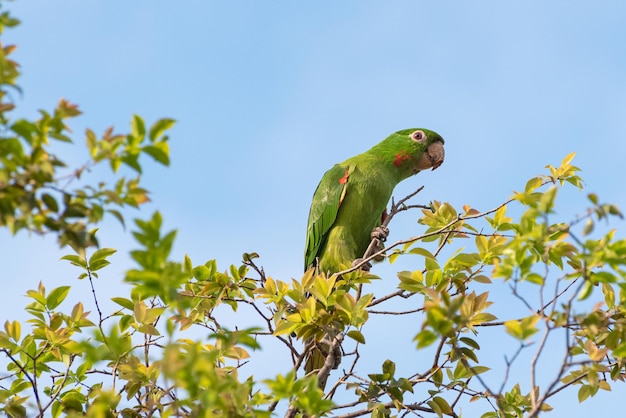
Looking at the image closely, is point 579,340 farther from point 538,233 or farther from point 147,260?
point 147,260

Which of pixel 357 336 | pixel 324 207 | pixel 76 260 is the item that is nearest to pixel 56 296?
pixel 76 260

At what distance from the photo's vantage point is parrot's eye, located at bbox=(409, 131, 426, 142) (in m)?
6.54

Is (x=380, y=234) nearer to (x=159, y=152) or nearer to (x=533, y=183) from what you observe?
(x=533, y=183)

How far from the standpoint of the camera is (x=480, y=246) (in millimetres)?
4070

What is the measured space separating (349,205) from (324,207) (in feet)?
0.72

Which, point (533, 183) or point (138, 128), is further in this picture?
point (533, 183)

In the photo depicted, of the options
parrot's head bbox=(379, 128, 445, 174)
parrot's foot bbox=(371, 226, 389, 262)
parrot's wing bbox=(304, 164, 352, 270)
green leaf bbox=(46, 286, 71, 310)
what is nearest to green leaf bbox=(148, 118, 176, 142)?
green leaf bbox=(46, 286, 71, 310)

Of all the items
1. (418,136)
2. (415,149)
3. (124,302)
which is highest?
(418,136)

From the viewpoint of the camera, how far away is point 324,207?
19.9 ft

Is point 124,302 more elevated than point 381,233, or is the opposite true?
point 381,233

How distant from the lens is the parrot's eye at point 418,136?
654cm

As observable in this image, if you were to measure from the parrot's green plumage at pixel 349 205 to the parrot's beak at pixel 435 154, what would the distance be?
0.23 m

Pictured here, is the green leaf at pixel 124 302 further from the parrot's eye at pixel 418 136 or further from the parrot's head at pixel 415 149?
the parrot's eye at pixel 418 136

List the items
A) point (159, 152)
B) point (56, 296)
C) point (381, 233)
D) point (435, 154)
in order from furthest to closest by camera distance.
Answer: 1. point (435, 154)
2. point (381, 233)
3. point (56, 296)
4. point (159, 152)
